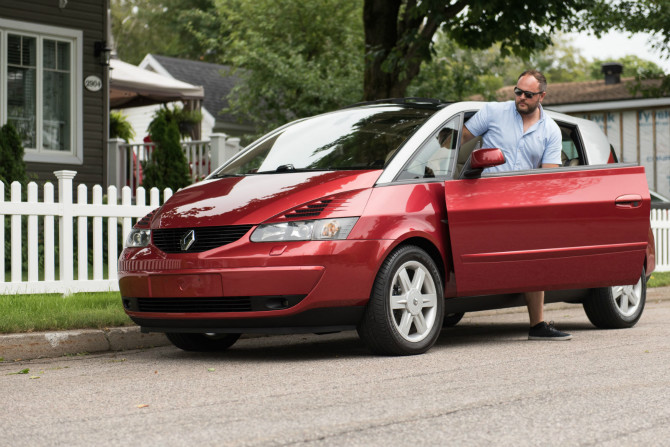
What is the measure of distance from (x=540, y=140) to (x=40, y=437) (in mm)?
4381

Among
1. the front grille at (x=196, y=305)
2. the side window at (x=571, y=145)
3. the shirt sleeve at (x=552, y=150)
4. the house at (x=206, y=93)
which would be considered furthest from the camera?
the house at (x=206, y=93)

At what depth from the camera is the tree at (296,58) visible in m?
31.5

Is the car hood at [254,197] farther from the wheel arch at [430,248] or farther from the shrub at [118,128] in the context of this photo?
the shrub at [118,128]

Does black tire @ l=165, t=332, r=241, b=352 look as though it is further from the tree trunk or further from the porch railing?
the porch railing

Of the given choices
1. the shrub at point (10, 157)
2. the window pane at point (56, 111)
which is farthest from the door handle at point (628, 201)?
the window pane at point (56, 111)

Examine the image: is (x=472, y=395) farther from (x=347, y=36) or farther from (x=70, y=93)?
(x=347, y=36)

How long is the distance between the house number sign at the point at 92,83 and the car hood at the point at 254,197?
954cm

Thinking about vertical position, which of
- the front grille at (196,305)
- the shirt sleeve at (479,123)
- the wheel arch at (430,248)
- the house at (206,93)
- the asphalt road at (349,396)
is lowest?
the asphalt road at (349,396)

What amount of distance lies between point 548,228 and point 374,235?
1.53 meters

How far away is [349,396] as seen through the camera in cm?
492

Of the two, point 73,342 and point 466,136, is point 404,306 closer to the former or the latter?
point 466,136

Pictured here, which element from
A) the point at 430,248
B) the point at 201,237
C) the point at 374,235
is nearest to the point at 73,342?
the point at 201,237

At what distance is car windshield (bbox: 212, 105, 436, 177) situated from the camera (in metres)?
6.84

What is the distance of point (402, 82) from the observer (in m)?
14.1
